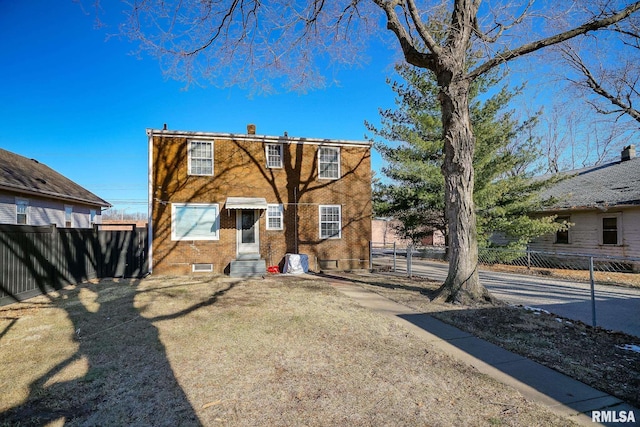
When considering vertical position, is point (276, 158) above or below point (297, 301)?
above

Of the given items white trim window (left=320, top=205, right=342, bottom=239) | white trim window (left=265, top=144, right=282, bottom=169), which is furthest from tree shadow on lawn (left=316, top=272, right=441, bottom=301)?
white trim window (left=265, top=144, right=282, bottom=169)

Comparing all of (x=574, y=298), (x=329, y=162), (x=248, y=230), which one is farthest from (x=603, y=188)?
(x=248, y=230)

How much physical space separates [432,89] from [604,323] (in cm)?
1172

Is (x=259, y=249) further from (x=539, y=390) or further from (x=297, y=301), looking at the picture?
(x=539, y=390)

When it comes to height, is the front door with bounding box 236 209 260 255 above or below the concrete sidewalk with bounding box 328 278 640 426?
above

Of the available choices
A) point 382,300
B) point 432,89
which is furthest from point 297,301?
point 432,89

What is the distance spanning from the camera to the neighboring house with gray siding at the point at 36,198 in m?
13.5

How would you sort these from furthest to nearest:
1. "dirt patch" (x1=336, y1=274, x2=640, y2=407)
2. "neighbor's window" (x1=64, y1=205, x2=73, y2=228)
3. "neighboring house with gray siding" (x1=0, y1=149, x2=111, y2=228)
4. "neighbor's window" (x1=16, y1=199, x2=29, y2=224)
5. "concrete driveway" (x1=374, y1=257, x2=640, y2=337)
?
"neighbor's window" (x1=64, y1=205, x2=73, y2=228), "neighbor's window" (x1=16, y1=199, x2=29, y2=224), "neighboring house with gray siding" (x1=0, y1=149, x2=111, y2=228), "concrete driveway" (x1=374, y1=257, x2=640, y2=337), "dirt patch" (x1=336, y1=274, x2=640, y2=407)

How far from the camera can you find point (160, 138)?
12.9 meters

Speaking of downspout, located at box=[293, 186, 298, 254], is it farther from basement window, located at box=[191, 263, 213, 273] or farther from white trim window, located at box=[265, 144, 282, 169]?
basement window, located at box=[191, 263, 213, 273]

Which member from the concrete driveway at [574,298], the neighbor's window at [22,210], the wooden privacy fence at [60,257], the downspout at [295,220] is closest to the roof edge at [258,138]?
the downspout at [295,220]

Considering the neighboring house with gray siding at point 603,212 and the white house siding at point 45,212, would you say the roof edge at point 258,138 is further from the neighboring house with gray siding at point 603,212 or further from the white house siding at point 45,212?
the neighboring house with gray siding at point 603,212

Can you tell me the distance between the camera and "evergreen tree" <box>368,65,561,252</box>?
14594 mm

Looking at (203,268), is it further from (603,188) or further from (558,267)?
(603,188)
